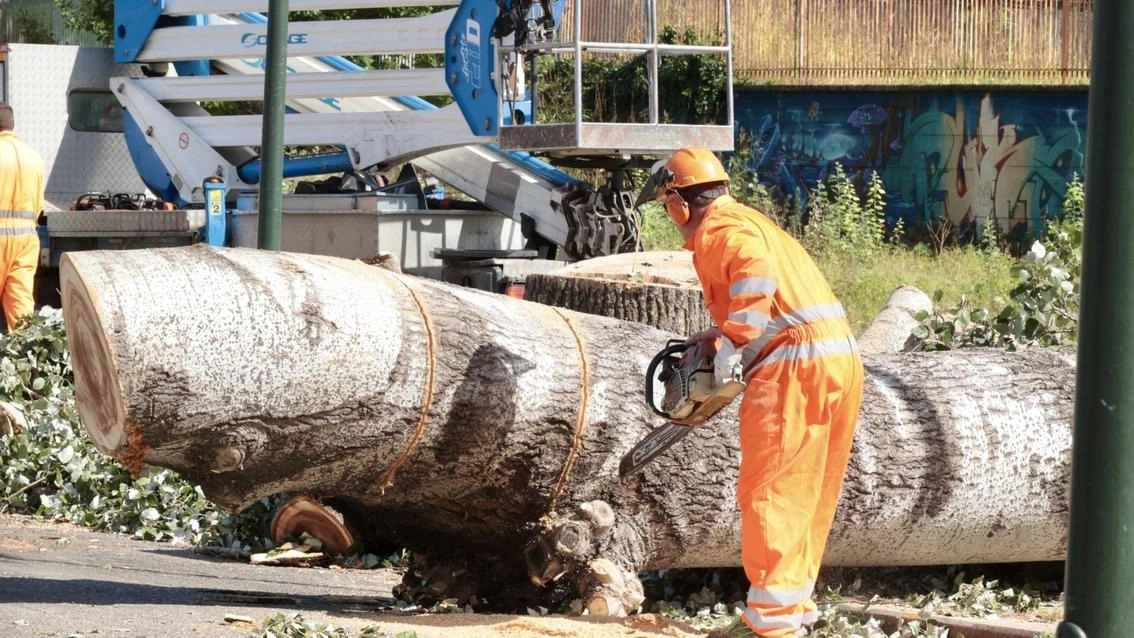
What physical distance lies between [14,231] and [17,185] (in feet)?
0.95

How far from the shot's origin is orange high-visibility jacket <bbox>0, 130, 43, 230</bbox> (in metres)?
9.48

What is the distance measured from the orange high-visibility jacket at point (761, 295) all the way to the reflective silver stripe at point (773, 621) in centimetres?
73

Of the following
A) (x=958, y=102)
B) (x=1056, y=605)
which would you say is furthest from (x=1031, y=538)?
(x=958, y=102)

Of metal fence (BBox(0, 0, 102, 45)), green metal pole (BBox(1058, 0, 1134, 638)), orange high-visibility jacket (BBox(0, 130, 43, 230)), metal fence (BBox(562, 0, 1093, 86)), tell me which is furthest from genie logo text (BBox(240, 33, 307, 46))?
metal fence (BBox(0, 0, 102, 45))

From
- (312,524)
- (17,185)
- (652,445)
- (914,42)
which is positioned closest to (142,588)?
(312,524)

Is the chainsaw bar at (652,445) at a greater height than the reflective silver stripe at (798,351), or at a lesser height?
lesser

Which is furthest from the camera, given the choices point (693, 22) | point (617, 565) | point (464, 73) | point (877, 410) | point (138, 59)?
point (693, 22)

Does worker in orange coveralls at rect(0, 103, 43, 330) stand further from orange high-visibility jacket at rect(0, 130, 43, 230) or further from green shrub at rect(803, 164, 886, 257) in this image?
green shrub at rect(803, 164, 886, 257)

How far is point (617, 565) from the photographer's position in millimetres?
5191

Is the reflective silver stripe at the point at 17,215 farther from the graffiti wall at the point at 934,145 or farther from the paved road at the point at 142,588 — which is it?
the graffiti wall at the point at 934,145

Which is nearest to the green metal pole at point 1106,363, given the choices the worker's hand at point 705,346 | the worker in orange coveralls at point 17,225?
the worker's hand at point 705,346

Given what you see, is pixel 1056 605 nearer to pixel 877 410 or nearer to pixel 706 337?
pixel 877 410

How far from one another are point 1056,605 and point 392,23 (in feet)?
22.7

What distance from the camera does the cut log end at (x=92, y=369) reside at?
14.5 ft
